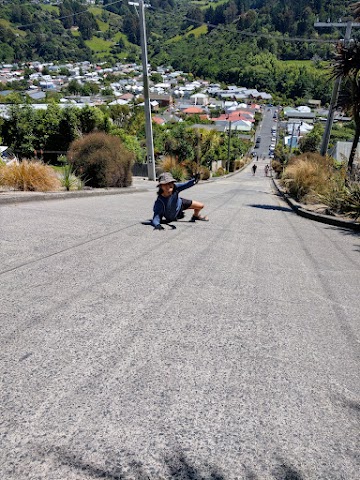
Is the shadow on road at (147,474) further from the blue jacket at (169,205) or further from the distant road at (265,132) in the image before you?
the distant road at (265,132)

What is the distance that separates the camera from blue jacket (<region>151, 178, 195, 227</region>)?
6246 millimetres

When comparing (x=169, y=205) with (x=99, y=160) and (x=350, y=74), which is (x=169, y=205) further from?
(x=350, y=74)

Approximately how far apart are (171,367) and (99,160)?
11.1 metres

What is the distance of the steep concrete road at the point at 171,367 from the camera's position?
1.63 m

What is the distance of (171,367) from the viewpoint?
2227 mm

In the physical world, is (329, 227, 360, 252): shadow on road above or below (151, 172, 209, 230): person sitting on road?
below

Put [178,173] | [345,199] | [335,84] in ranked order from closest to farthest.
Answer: [345,199], [335,84], [178,173]

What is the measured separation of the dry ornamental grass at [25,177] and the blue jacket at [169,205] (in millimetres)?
3762

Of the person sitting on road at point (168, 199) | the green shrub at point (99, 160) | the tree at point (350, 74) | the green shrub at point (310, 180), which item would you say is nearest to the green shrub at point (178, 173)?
the green shrub at point (99, 160)

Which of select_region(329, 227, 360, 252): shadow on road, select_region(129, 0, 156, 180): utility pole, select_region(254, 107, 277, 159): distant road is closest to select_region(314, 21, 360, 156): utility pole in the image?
select_region(329, 227, 360, 252): shadow on road

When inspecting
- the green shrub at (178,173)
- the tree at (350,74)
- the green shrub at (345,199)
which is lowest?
the green shrub at (178,173)

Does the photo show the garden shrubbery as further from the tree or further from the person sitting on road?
the person sitting on road

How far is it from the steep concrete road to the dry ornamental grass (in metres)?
4.38

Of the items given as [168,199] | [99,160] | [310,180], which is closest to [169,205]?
[168,199]
